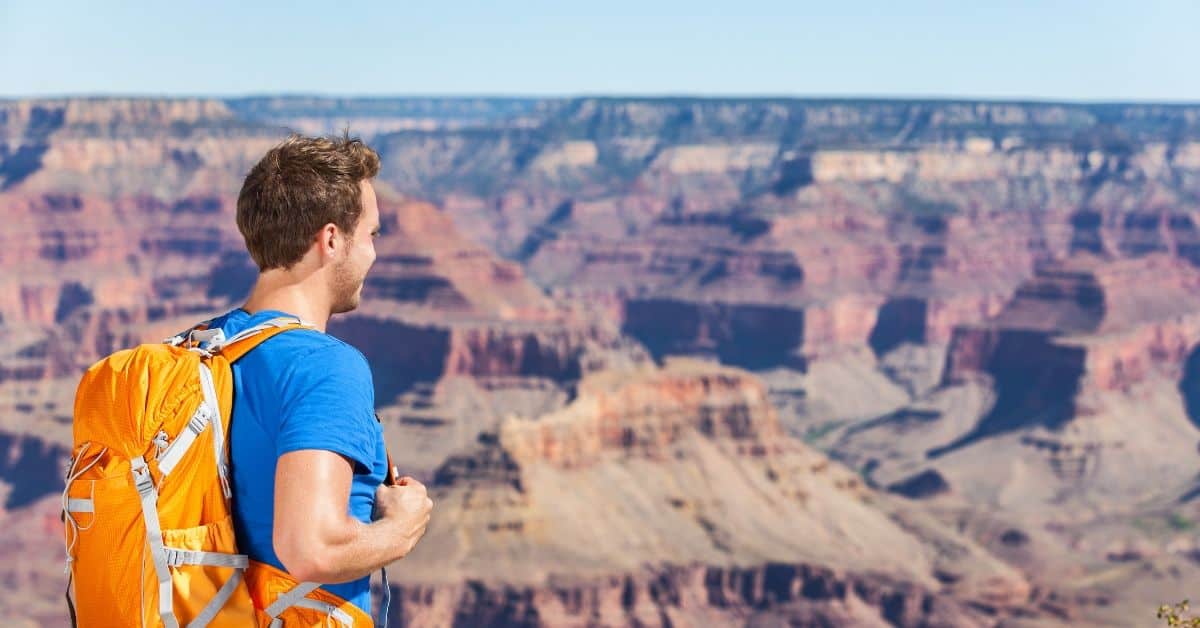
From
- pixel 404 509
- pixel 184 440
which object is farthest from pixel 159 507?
pixel 404 509

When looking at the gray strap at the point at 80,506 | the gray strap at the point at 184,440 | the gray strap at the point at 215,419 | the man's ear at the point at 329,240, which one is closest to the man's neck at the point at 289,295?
the man's ear at the point at 329,240

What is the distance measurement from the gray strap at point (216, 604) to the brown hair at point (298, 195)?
147 centimetres

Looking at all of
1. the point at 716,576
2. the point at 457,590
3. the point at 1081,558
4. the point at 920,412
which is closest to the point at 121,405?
the point at 457,590

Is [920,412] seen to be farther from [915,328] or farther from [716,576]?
[716,576]

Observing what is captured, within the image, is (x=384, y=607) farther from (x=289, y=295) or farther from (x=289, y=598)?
(x=289, y=295)

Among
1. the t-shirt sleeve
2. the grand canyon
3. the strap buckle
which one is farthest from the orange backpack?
the grand canyon

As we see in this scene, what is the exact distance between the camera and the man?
723 cm

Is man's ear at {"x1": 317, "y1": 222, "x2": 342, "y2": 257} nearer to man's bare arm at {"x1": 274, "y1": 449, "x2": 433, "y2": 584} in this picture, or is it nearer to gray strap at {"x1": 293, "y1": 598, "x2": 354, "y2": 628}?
man's bare arm at {"x1": 274, "y1": 449, "x2": 433, "y2": 584}

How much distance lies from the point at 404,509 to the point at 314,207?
138 cm

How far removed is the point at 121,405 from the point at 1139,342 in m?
147

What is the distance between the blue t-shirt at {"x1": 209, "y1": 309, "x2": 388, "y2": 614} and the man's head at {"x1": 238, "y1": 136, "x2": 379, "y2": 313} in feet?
1.56

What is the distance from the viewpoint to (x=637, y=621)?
7506 centimetres

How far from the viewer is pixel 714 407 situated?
Answer: 300ft

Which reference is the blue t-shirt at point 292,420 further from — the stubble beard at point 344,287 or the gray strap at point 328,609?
the stubble beard at point 344,287
